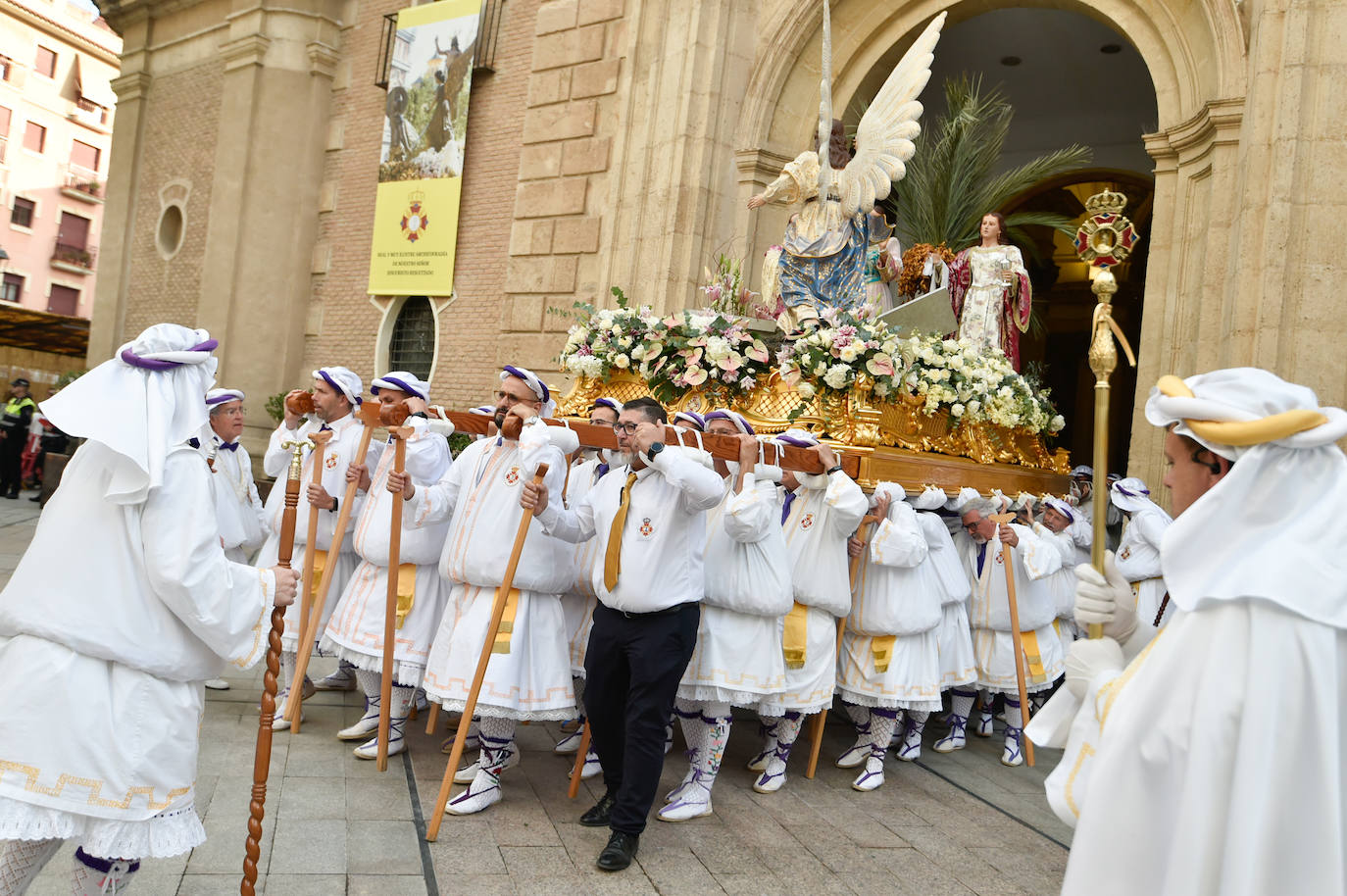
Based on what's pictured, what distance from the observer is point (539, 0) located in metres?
13.6

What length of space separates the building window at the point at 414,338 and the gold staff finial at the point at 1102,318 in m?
12.4

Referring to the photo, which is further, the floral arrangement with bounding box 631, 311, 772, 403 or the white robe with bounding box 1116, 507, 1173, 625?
the floral arrangement with bounding box 631, 311, 772, 403

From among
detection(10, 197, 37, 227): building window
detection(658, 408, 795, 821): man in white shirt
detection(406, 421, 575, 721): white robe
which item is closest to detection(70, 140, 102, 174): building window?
detection(10, 197, 37, 227): building window

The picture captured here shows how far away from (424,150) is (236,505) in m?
9.87

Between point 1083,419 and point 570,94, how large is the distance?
877cm

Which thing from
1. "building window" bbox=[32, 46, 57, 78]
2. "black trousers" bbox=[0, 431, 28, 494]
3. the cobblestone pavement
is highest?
"building window" bbox=[32, 46, 57, 78]

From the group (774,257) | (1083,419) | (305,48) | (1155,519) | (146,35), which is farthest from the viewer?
(146,35)

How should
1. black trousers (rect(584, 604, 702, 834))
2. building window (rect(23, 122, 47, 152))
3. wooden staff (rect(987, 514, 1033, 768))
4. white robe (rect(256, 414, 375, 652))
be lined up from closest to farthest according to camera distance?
1. black trousers (rect(584, 604, 702, 834))
2. white robe (rect(256, 414, 375, 652))
3. wooden staff (rect(987, 514, 1033, 768))
4. building window (rect(23, 122, 47, 152))

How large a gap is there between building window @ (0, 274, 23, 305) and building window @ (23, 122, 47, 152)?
4.82 meters

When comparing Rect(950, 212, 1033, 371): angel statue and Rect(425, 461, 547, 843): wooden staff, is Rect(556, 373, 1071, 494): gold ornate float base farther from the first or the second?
Rect(425, 461, 547, 843): wooden staff

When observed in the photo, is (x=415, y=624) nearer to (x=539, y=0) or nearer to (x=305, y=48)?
(x=539, y=0)

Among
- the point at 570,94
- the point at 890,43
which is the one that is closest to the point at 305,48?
the point at 570,94

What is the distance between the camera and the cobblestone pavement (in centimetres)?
379

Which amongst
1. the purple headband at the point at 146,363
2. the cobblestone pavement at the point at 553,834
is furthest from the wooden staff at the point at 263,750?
the purple headband at the point at 146,363
